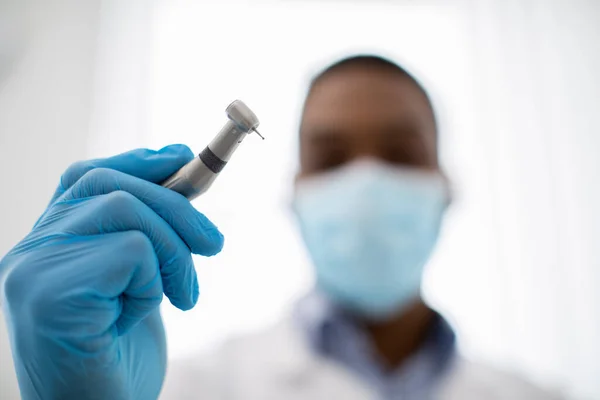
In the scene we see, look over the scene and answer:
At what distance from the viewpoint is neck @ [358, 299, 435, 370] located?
3.19 feet

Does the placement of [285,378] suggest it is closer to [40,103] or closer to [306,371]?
[306,371]

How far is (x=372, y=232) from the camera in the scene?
0.89 metres

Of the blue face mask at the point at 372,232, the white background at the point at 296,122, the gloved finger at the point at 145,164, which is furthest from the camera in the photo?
the white background at the point at 296,122

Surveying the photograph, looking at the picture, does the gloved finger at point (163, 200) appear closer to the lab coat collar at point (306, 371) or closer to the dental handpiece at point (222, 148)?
the dental handpiece at point (222, 148)

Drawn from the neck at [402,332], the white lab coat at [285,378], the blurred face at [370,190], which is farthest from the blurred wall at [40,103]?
the neck at [402,332]

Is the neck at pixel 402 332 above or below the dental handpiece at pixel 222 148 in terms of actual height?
below

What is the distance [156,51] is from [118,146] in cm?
33

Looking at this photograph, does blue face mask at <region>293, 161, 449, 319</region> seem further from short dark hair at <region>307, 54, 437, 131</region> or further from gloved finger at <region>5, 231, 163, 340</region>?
gloved finger at <region>5, 231, 163, 340</region>

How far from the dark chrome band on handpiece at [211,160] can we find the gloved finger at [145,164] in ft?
0.28

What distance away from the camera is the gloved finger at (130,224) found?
1.56 feet

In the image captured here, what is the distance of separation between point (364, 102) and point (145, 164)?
62 centimetres

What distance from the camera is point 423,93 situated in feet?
3.59

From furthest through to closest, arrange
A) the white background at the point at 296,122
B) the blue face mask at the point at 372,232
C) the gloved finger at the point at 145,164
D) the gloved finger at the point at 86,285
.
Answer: the white background at the point at 296,122 → the blue face mask at the point at 372,232 → the gloved finger at the point at 145,164 → the gloved finger at the point at 86,285

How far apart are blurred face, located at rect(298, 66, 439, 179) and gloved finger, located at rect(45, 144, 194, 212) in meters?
0.50
